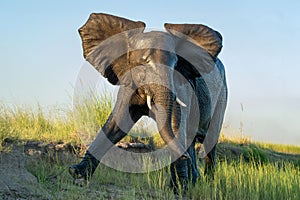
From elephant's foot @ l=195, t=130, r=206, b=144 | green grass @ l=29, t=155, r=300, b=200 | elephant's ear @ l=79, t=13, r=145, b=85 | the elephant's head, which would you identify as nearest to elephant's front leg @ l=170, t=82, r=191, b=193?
green grass @ l=29, t=155, r=300, b=200

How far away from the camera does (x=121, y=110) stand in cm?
498

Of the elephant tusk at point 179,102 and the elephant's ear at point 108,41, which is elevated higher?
the elephant's ear at point 108,41

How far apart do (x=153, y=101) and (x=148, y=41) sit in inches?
21.8

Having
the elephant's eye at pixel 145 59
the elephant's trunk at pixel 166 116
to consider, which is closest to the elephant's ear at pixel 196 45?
the elephant's eye at pixel 145 59

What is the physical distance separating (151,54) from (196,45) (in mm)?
949

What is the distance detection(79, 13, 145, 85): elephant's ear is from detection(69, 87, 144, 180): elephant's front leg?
257 mm

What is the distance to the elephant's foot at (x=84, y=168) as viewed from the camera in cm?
483

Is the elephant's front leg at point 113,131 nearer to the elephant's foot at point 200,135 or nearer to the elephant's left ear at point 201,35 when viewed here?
the elephant's left ear at point 201,35

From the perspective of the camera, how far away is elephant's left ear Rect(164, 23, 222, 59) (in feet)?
17.2

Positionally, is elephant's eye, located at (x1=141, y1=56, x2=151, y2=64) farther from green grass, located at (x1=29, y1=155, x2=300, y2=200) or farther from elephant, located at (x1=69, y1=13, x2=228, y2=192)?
green grass, located at (x1=29, y1=155, x2=300, y2=200)

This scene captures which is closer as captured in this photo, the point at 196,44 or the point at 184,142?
the point at 184,142

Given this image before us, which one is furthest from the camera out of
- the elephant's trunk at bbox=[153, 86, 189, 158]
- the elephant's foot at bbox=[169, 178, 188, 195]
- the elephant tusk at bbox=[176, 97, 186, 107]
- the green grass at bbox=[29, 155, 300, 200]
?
the elephant's foot at bbox=[169, 178, 188, 195]

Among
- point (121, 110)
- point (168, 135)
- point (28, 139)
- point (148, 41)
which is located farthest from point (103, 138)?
point (28, 139)

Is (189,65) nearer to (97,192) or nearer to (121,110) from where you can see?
(121,110)
